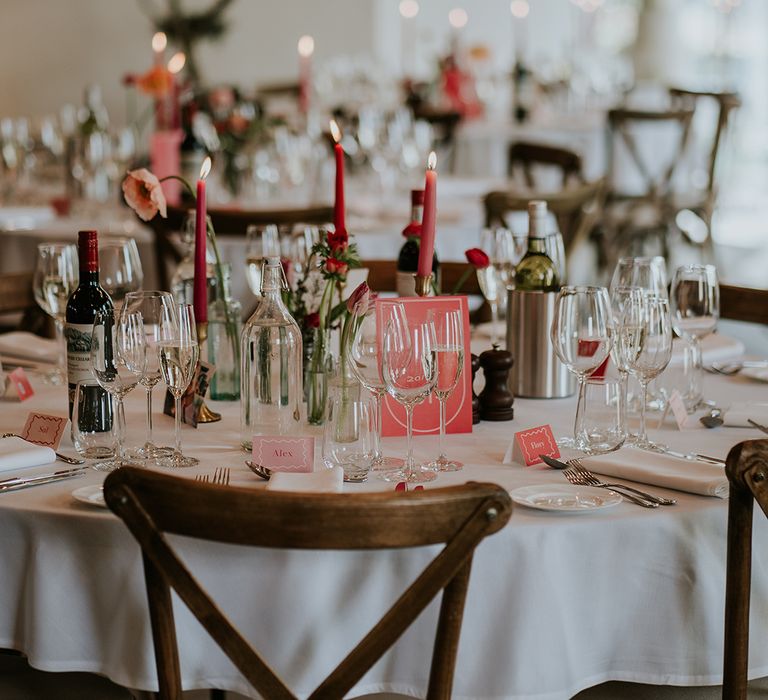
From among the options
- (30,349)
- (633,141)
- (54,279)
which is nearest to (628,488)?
(54,279)

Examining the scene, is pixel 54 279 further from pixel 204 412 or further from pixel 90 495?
pixel 90 495

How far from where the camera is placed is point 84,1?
1041 centimetres

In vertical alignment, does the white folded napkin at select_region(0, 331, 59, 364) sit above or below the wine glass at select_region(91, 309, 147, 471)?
below

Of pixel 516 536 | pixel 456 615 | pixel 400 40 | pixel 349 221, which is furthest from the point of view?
pixel 400 40

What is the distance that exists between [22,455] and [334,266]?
538 millimetres

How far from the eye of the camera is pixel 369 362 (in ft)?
5.58

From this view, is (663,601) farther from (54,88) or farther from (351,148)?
(54,88)

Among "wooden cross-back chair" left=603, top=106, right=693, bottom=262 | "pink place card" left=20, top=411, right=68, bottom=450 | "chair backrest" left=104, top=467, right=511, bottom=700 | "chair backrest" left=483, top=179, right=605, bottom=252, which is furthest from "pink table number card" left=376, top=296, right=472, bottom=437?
"wooden cross-back chair" left=603, top=106, right=693, bottom=262

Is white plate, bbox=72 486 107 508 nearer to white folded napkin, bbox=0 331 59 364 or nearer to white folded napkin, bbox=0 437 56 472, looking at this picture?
white folded napkin, bbox=0 437 56 472

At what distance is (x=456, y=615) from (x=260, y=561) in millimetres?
281

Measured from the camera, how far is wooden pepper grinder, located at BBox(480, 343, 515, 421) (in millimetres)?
2008

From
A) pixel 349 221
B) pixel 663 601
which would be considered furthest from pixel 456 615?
pixel 349 221

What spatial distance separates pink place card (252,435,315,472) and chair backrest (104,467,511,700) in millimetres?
393

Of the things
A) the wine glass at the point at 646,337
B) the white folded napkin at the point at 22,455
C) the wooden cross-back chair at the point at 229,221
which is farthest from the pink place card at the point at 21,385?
the wooden cross-back chair at the point at 229,221
